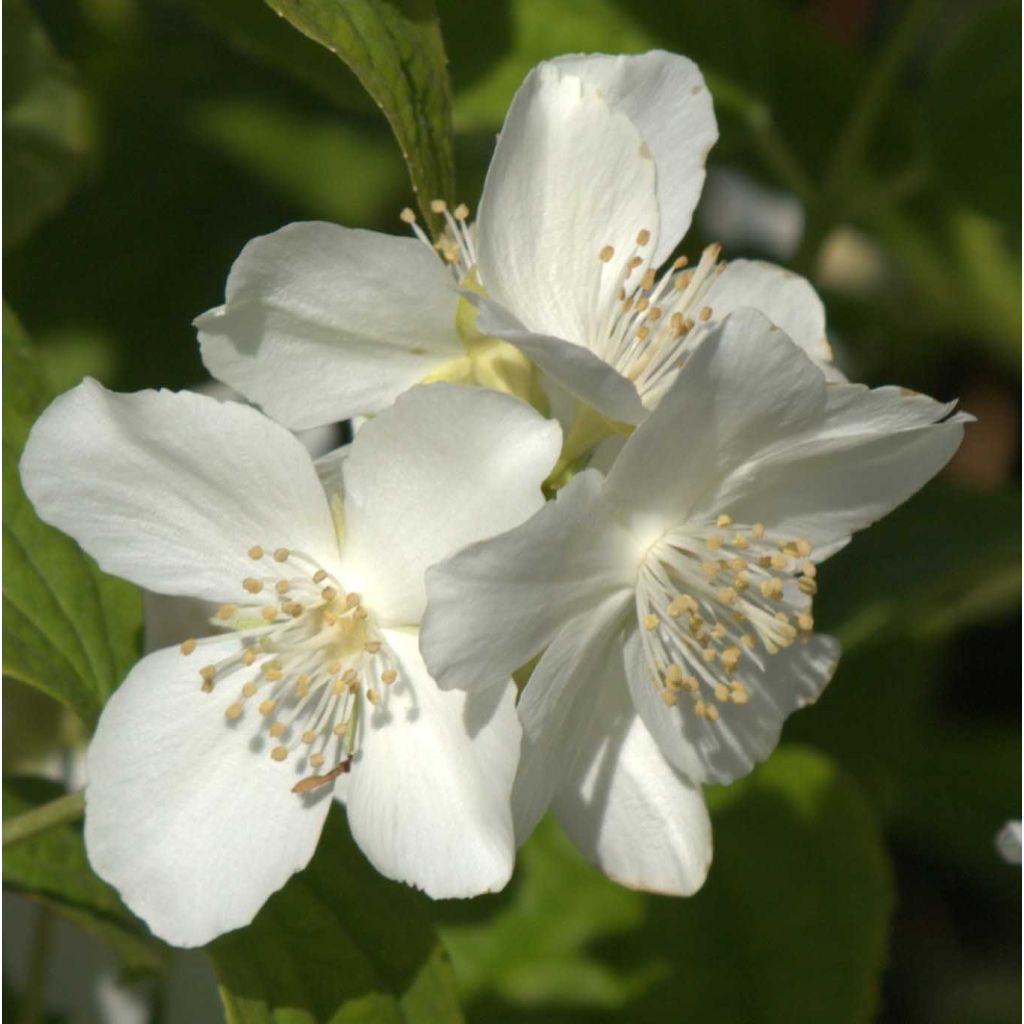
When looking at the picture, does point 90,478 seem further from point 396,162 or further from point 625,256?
point 396,162

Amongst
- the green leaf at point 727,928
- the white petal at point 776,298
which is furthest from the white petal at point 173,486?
the green leaf at point 727,928

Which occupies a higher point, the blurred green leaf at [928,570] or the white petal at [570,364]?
the white petal at [570,364]

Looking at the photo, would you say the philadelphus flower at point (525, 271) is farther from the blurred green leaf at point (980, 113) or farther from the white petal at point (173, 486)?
the blurred green leaf at point (980, 113)

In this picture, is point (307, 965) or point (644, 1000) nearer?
point (307, 965)

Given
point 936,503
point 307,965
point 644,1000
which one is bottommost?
point 644,1000

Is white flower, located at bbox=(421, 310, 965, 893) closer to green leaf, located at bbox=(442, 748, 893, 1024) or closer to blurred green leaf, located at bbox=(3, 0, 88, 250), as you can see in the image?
green leaf, located at bbox=(442, 748, 893, 1024)

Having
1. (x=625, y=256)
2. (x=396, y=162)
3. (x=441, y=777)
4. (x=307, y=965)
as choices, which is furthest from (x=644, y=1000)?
(x=396, y=162)
